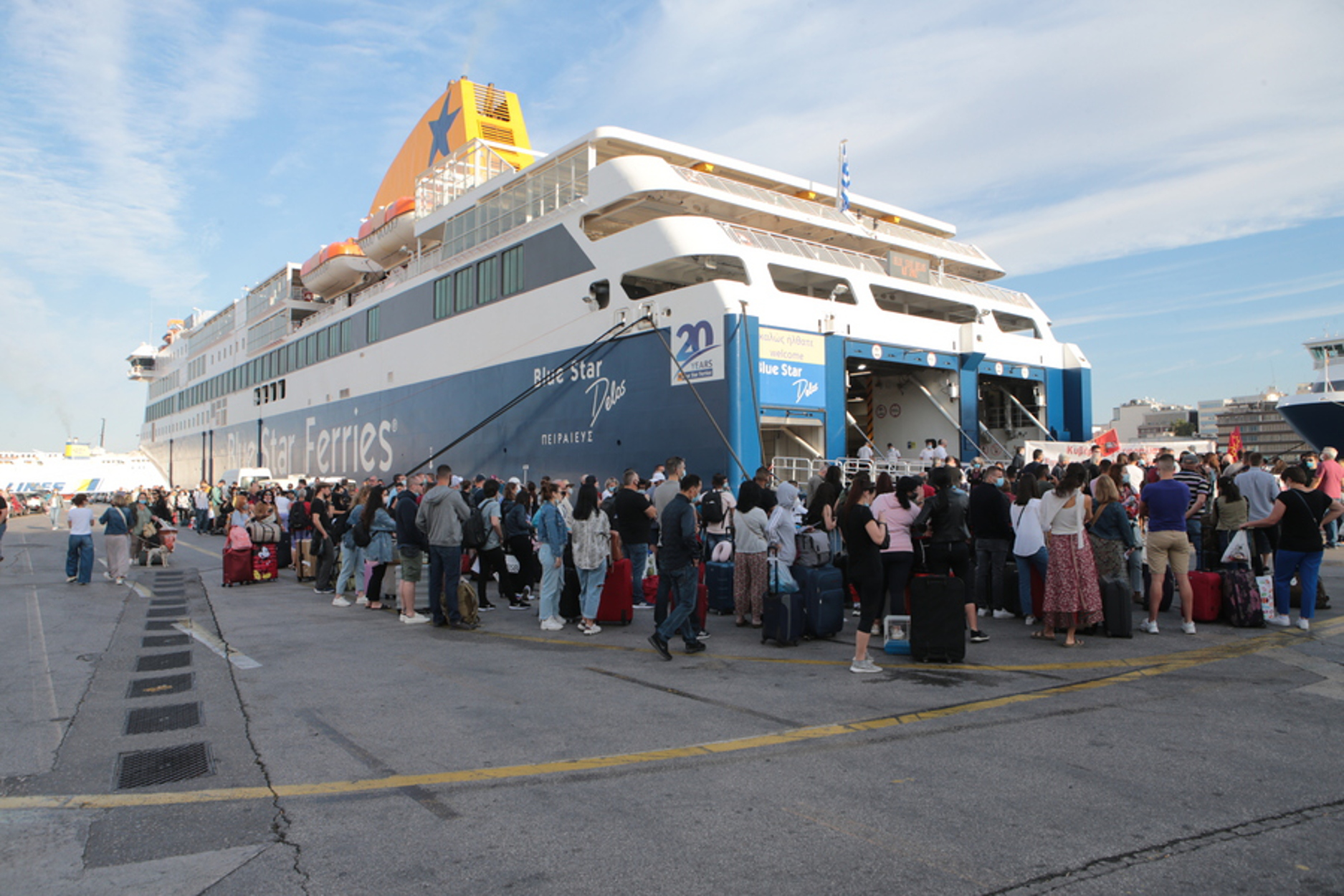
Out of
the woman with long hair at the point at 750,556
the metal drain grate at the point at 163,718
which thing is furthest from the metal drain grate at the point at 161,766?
the woman with long hair at the point at 750,556

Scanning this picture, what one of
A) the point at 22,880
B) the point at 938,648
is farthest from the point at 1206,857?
the point at 22,880

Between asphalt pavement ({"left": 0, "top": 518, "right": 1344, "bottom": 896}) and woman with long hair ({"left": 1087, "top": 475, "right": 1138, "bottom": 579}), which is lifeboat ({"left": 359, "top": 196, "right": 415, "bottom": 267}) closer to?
asphalt pavement ({"left": 0, "top": 518, "right": 1344, "bottom": 896})

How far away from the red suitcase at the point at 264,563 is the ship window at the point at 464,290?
9.82m

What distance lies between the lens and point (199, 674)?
646 centimetres

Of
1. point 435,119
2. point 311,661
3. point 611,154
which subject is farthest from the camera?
point 435,119

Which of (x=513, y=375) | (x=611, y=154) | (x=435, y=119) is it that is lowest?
(x=513, y=375)

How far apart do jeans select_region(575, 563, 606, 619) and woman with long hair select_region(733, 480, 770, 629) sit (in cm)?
141

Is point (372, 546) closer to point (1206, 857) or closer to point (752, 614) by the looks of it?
point (752, 614)

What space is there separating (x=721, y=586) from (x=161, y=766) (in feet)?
20.0

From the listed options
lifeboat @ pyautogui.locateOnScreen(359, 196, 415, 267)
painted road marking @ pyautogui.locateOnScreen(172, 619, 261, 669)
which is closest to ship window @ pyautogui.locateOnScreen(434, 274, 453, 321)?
lifeboat @ pyautogui.locateOnScreen(359, 196, 415, 267)

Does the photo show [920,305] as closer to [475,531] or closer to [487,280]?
[487,280]

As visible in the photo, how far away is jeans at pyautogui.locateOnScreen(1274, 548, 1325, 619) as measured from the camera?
7531 mm

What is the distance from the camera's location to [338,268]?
30500 mm

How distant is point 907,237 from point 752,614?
50.9 feet
